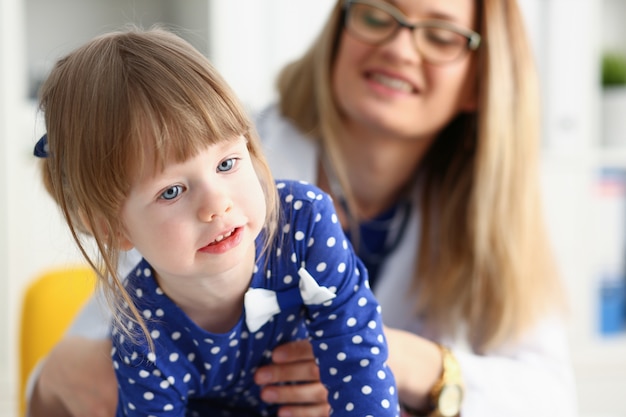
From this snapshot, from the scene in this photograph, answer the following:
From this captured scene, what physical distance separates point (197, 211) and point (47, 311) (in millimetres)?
711

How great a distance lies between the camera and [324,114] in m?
1.12

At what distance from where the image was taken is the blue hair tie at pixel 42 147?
0.56 metres

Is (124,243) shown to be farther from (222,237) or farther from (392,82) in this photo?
(392,82)

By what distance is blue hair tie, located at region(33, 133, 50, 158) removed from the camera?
1.83ft

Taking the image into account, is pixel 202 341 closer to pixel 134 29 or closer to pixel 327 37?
pixel 134 29

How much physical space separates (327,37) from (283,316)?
1.85 ft

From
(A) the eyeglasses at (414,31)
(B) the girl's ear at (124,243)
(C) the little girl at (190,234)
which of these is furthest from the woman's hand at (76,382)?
(A) the eyeglasses at (414,31)

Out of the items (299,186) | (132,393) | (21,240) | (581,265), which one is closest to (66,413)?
(132,393)

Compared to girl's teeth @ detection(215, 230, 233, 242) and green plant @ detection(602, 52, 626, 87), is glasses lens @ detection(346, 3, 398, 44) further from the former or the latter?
green plant @ detection(602, 52, 626, 87)

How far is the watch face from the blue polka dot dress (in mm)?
240

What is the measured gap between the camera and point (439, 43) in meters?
1.05

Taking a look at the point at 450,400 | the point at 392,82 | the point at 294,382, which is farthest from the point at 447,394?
the point at 392,82

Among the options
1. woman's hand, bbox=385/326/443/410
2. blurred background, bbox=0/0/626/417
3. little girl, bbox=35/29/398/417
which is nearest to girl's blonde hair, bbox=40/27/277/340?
little girl, bbox=35/29/398/417

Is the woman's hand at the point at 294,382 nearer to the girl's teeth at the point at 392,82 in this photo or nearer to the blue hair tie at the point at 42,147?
the blue hair tie at the point at 42,147
